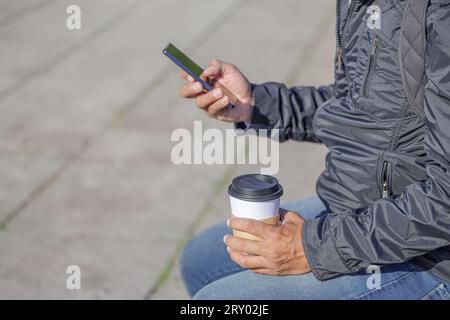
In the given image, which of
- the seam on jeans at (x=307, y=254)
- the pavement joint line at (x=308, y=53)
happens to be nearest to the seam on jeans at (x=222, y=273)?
the seam on jeans at (x=307, y=254)

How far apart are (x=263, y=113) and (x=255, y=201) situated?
0.63 metres

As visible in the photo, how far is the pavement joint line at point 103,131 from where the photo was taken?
162 inches

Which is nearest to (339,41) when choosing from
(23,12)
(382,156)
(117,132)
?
(382,156)

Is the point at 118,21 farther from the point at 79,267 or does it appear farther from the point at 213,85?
the point at 213,85

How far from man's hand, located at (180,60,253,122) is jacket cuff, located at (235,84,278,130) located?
18 millimetres

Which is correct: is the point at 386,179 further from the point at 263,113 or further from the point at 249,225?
the point at 263,113

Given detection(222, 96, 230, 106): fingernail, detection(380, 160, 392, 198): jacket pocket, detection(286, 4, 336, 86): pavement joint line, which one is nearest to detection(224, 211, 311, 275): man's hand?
detection(380, 160, 392, 198): jacket pocket

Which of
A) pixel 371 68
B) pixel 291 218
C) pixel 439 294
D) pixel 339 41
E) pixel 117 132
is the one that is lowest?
pixel 439 294

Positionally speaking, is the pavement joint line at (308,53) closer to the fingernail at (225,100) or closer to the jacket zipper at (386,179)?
the fingernail at (225,100)

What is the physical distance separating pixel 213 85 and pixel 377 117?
674mm

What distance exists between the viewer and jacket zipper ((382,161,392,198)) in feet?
6.97

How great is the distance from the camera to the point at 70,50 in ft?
20.6

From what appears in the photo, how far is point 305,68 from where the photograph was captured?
5.89 meters
